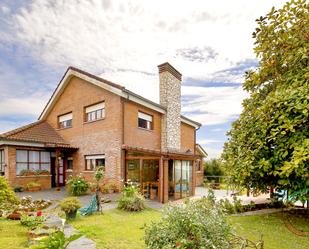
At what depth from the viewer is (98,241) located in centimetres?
683

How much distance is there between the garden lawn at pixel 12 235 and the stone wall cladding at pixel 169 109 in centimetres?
1172

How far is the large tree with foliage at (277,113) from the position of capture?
22.5 ft

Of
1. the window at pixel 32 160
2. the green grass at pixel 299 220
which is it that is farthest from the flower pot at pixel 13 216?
the green grass at pixel 299 220

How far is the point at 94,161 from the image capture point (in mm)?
17297

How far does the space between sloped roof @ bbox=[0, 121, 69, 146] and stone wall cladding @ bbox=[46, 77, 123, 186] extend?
65cm

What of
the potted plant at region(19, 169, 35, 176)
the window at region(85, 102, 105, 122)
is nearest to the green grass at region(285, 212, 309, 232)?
the window at region(85, 102, 105, 122)

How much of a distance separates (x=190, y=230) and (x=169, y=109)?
51.0 ft

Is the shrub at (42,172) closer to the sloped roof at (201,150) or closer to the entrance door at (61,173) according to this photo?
the entrance door at (61,173)

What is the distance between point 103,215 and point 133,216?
132cm

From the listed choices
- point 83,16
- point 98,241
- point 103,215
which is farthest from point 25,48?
point 98,241

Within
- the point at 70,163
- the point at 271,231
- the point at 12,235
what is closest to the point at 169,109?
the point at 70,163

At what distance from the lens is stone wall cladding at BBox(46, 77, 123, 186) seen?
15398mm

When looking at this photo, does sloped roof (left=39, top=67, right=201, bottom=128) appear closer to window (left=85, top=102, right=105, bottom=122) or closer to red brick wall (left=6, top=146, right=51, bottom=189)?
window (left=85, top=102, right=105, bottom=122)

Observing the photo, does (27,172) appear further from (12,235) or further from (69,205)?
(12,235)
